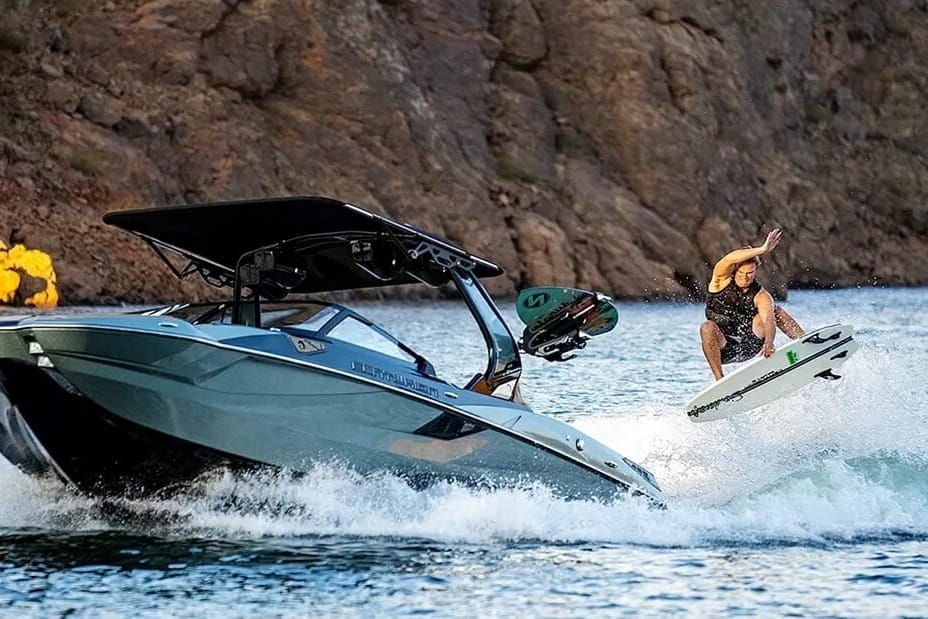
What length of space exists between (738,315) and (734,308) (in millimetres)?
74

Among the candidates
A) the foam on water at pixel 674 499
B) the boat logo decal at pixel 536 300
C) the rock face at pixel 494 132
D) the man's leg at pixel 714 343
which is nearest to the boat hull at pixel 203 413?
the foam on water at pixel 674 499

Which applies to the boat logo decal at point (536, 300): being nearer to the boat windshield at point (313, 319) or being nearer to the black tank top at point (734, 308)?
the boat windshield at point (313, 319)

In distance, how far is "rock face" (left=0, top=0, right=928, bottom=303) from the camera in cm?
4312

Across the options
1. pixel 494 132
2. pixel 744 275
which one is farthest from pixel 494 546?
pixel 494 132

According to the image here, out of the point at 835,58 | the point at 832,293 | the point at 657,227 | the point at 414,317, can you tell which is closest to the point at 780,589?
the point at 414,317

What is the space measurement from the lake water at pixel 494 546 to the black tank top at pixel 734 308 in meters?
1.13

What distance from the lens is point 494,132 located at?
177 ft

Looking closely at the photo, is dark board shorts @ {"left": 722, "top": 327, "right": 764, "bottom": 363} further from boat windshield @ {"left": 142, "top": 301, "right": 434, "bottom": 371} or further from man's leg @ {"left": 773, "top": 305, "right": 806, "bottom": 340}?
boat windshield @ {"left": 142, "top": 301, "right": 434, "bottom": 371}

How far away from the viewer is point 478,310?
11.4m

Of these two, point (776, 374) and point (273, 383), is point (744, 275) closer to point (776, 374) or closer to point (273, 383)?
point (776, 374)

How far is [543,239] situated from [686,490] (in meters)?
37.3

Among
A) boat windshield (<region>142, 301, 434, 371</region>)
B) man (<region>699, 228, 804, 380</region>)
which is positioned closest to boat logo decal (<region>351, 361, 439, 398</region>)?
boat windshield (<region>142, 301, 434, 371</region>)

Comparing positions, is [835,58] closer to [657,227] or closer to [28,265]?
[657,227]

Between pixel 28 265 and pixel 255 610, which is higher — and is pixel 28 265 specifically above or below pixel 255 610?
above
